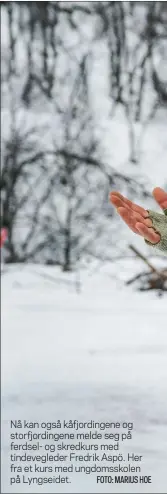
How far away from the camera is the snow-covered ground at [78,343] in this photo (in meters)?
2.17

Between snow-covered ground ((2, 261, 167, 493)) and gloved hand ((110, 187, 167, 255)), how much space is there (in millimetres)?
1208

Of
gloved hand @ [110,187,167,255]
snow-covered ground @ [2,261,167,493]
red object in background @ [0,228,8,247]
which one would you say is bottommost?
snow-covered ground @ [2,261,167,493]

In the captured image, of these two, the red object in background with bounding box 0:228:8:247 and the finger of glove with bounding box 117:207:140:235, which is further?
the red object in background with bounding box 0:228:8:247

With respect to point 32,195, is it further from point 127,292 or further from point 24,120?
point 127,292

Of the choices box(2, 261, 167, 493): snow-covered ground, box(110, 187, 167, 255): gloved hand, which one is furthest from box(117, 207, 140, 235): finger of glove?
box(2, 261, 167, 493): snow-covered ground

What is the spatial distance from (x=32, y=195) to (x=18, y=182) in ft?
0.18

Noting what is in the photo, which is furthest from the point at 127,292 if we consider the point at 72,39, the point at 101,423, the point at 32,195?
the point at 72,39

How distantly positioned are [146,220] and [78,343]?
1564 millimetres

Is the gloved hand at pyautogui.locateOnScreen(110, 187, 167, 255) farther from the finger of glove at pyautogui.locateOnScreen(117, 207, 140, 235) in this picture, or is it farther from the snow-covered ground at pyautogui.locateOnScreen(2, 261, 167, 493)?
the snow-covered ground at pyautogui.locateOnScreen(2, 261, 167, 493)

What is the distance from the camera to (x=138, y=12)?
2.33m

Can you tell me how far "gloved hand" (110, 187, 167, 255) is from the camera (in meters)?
0.92

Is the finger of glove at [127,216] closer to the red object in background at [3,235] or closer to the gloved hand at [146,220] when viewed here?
the gloved hand at [146,220]

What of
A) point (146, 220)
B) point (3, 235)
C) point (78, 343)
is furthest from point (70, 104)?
point (146, 220)

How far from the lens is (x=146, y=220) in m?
0.94
